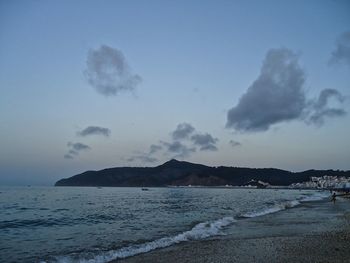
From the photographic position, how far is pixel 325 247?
59.6 ft

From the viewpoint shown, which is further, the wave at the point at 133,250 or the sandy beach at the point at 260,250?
the wave at the point at 133,250

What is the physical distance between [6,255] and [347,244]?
18245mm

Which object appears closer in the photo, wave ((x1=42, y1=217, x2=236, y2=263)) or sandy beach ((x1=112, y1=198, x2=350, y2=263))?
sandy beach ((x1=112, y1=198, x2=350, y2=263))

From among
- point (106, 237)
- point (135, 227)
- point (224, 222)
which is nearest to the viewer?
point (106, 237)

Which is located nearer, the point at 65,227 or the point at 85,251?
the point at 85,251

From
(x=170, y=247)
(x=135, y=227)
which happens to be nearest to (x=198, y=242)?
(x=170, y=247)

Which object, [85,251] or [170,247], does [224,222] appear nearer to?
[170,247]

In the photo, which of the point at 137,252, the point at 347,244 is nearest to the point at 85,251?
the point at 137,252

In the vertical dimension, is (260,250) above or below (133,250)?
above

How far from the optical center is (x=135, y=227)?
30734 mm

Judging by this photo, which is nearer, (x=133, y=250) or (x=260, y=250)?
(x=260, y=250)

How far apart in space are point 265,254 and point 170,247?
6.19m

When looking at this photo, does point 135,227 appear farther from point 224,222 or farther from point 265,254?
point 265,254

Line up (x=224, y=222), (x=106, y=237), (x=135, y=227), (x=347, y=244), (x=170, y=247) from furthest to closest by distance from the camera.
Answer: (x=224, y=222) < (x=135, y=227) < (x=106, y=237) < (x=170, y=247) < (x=347, y=244)
